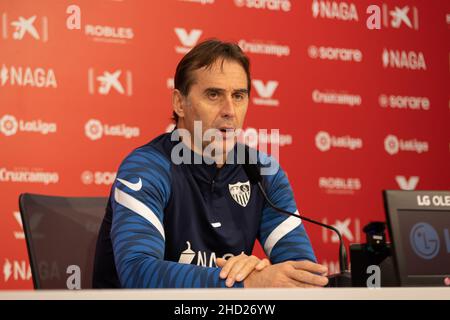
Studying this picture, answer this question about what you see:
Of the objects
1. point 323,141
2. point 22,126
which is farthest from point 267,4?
point 22,126

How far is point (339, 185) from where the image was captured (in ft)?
13.2

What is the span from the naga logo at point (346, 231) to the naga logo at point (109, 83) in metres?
1.34

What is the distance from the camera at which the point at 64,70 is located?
11.6 ft

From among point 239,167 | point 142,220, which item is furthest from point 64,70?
point 142,220

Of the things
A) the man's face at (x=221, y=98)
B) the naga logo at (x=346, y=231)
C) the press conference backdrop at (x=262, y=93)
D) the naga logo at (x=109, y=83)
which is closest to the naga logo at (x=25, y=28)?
the press conference backdrop at (x=262, y=93)

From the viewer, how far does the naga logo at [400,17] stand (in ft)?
13.9

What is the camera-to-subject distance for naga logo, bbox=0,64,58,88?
135 inches

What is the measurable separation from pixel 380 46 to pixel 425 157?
73cm

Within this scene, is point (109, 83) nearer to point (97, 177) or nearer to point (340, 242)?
point (97, 177)

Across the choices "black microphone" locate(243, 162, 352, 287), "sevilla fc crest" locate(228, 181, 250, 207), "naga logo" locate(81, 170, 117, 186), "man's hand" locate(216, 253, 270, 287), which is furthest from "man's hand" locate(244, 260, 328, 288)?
"naga logo" locate(81, 170, 117, 186)

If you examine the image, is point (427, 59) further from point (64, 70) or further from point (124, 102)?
point (64, 70)

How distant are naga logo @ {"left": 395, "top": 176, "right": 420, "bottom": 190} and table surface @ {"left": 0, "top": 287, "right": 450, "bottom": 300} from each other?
343 centimetres

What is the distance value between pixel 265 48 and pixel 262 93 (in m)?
0.27

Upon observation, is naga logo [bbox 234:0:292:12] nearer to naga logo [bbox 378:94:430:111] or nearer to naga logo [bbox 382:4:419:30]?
naga logo [bbox 382:4:419:30]
